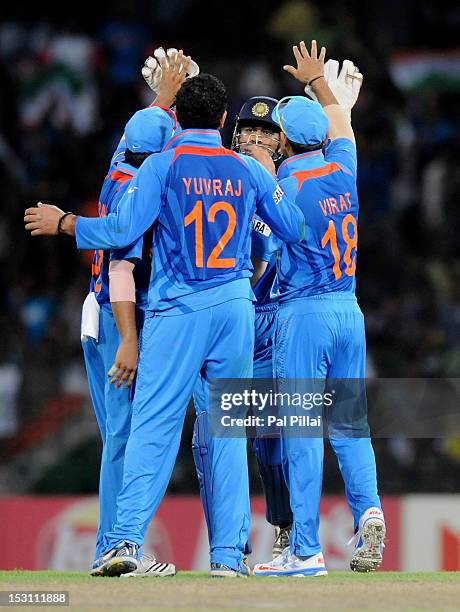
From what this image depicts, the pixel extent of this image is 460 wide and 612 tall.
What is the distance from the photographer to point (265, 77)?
1652 cm

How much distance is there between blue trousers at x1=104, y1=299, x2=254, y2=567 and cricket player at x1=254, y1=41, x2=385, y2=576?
1.41ft

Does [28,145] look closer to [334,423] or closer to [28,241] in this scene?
[28,241]

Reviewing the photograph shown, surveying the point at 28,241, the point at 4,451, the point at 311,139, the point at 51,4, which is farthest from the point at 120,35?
the point at 311,139

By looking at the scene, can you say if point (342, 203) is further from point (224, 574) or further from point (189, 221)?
point (224, 574)

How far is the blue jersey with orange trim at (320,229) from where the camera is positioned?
283 inches

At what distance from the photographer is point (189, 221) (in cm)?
663

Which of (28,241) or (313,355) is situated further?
(28,241)

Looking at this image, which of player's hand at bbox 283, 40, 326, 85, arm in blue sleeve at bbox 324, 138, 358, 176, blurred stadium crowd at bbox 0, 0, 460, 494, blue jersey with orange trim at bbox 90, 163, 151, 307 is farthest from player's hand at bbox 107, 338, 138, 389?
blurred stadium crowd at bbox 0, 0, 460, 494

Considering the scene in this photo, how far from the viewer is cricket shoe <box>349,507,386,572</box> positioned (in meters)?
7.00

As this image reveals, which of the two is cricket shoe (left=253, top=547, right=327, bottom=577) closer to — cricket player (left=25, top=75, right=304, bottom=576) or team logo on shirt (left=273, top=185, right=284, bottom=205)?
cricket player (left=25, top=75, right=304, bottom=576)

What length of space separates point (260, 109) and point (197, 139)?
3.95ft

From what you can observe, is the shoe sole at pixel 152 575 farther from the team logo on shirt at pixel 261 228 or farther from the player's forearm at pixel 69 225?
the team logo on shirt at pixel 261 228

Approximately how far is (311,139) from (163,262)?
1.19 metres

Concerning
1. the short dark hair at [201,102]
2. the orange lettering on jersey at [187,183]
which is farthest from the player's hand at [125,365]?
the short dark hair at [201,102]
